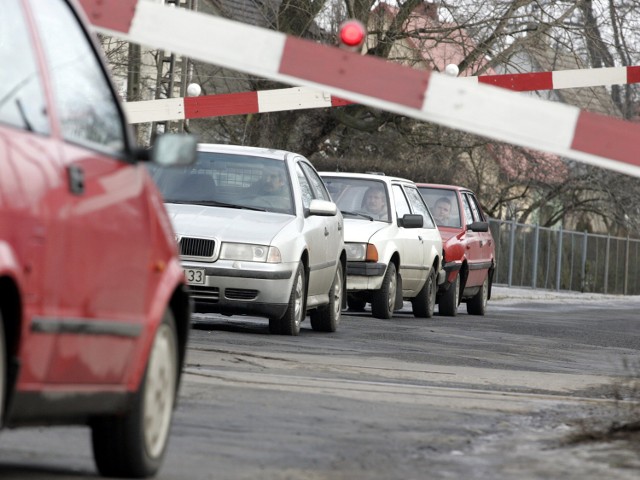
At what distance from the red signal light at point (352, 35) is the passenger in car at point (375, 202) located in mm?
11787

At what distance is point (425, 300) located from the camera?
73.6 feet

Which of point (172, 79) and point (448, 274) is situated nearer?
point (448, 274)

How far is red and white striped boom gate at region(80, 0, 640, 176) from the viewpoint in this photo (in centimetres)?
743

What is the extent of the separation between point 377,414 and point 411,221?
38.2ft

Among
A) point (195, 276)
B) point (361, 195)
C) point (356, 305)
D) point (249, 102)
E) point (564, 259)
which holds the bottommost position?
point (356, 305)

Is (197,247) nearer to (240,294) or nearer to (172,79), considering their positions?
(240,294)

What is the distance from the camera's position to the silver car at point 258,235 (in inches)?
584

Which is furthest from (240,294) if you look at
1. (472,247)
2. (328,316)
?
(472,247)

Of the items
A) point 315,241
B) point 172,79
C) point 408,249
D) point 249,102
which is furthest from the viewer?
point 172,79

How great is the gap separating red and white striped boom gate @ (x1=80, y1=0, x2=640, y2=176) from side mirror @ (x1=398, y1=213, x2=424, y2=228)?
13.0 metres

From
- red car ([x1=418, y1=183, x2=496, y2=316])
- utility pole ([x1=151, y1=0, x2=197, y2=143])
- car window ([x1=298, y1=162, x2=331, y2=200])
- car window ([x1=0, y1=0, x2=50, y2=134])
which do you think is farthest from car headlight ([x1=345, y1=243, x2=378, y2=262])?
car window ([x1=0, y1=0, x2=50, y2=134])

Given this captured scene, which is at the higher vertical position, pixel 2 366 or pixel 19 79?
pixel 19 79

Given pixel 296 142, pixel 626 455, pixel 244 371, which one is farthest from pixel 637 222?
pixel 626 455

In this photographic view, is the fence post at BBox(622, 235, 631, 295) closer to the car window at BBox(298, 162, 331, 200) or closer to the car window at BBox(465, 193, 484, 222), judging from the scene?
the car window at BBox(465, 193, 484, 222)
